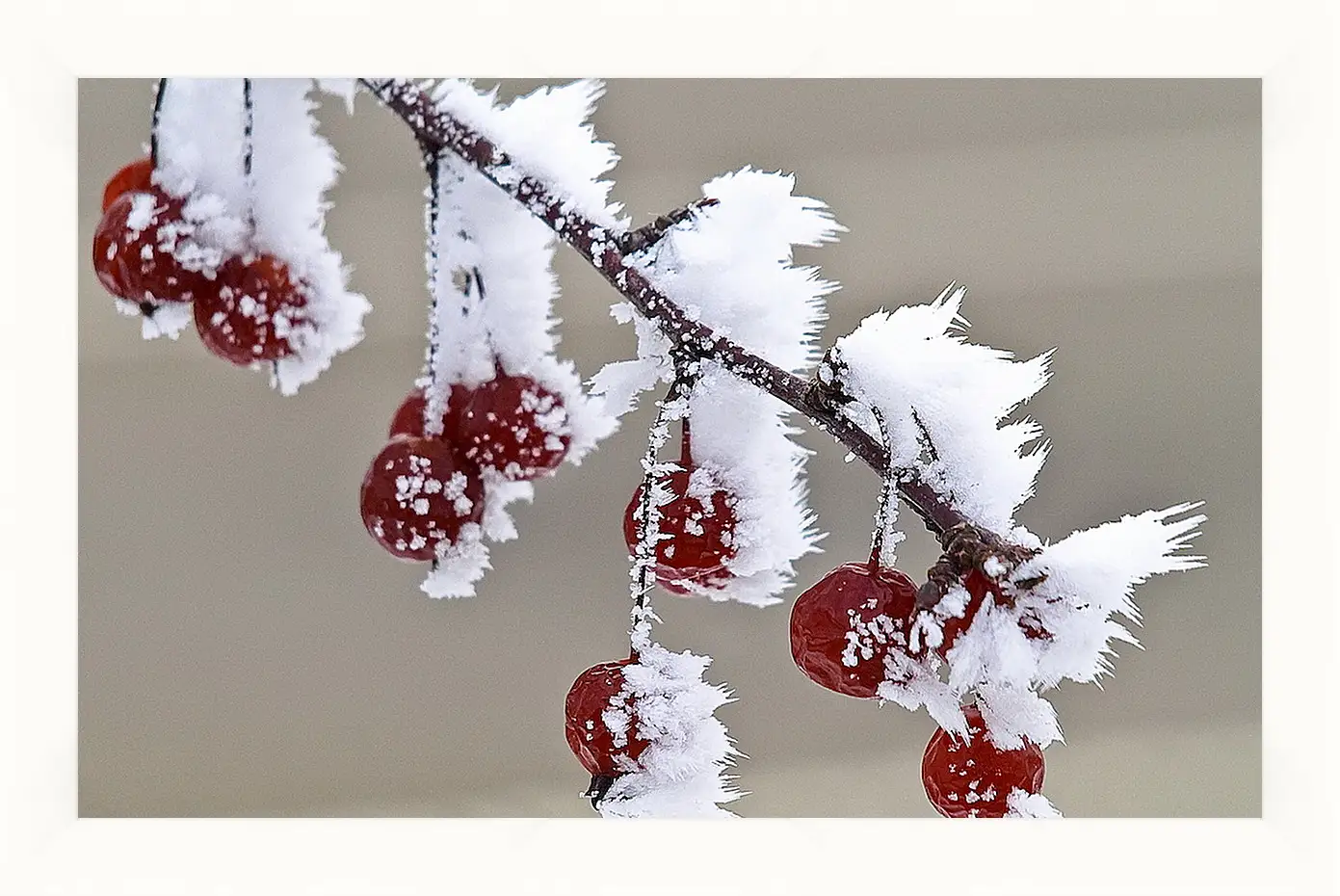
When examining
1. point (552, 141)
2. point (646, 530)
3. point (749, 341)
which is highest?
point (552, 141)

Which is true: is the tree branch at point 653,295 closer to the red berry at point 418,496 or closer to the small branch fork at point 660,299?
the small branch fork at point 660,299

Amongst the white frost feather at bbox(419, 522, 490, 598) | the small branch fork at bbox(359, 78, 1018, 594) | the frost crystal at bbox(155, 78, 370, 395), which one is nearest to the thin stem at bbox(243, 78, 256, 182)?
the frost crystal at bbox(155, 78, 370, 395)

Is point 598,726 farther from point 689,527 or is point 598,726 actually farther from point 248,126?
point 248,126

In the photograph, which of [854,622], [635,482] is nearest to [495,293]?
[854,622]

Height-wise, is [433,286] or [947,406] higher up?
[433,286]

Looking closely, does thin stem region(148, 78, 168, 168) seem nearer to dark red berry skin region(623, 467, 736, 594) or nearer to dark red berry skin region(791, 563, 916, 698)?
dark red berry skin region(623, 467, 736, 594)
